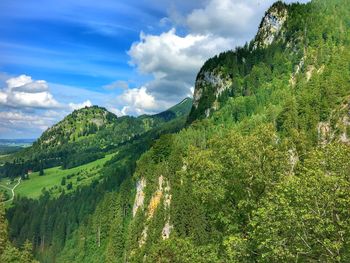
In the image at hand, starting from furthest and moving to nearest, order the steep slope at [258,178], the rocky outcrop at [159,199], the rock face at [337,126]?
the rocky outcrop at [159,199] → the rock face at [337,126] → the steep slope at [258,178]

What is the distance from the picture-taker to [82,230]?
19100 centimetres

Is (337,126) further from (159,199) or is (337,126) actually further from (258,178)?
(258,178)

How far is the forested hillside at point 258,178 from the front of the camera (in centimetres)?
2348

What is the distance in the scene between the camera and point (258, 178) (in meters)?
30.6

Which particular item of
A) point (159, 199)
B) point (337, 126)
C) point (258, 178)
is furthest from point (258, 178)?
point (159, 199)

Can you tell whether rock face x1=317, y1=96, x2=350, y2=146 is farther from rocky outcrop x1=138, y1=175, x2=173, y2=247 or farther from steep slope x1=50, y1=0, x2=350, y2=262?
rocky outcrop x1=138, y1=175, x2=173, y2=247

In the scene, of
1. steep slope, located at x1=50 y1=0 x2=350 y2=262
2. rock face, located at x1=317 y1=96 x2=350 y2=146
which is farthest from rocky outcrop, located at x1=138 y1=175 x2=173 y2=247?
rock face, located at x1=317 y1=96 x2=350 y2=146

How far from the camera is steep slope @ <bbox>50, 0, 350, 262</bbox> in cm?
Answer: 2347

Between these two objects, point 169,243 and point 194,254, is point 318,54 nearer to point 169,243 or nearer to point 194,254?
point 169,243

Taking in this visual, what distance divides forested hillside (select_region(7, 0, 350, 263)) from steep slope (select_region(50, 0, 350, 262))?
0.12m

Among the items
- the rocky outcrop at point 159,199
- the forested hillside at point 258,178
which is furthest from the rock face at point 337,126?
the rocky outcrop at point 159,199

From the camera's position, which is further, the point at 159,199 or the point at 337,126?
the point at 159,199

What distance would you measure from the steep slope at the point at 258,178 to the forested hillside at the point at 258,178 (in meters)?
0.12

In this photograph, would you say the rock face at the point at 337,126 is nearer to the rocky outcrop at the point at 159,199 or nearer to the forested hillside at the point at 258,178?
the forested hillside at the point at 258,178
